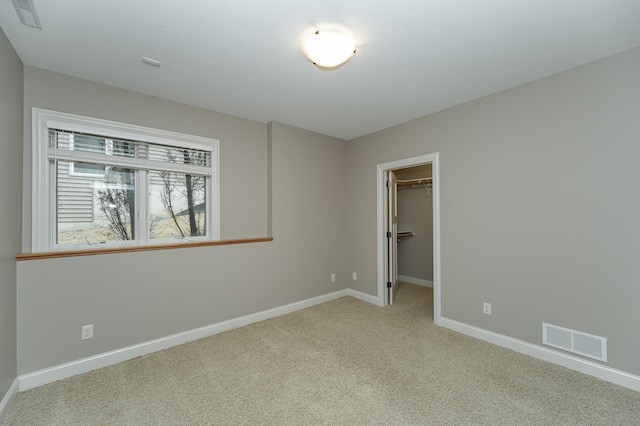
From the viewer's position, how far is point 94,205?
255cm

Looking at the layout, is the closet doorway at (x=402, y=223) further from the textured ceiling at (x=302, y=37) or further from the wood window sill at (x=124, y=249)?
the wood window sill at (x=124, y=249)

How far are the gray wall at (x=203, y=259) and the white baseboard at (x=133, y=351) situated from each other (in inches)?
2.0

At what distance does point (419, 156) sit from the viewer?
3.40m

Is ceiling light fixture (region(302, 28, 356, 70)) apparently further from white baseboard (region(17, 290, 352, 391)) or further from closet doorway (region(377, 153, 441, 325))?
white baseboard (region(17, 290, 352, 391))

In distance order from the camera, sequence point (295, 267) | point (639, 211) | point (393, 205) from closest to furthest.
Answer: point (639, 211) < point (295, 267) < point (393, 205)

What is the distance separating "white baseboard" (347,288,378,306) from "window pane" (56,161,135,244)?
3071mm

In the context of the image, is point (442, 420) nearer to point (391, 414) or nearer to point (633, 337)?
point (391, 414)

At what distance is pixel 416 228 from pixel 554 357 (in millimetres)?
2970

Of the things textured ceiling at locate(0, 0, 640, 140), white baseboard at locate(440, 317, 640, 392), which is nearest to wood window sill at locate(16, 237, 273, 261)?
textured ceiling at locate(0, 0, 640, 140)

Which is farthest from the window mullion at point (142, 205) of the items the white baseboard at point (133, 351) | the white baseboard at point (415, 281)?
the white baseboard at point (415, 281)

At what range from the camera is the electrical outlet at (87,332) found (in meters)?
2.31

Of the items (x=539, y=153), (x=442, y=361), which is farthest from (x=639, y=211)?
(x=442, y=361)

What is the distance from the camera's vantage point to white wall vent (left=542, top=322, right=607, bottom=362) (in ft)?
7.05

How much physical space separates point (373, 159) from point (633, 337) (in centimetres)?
304
